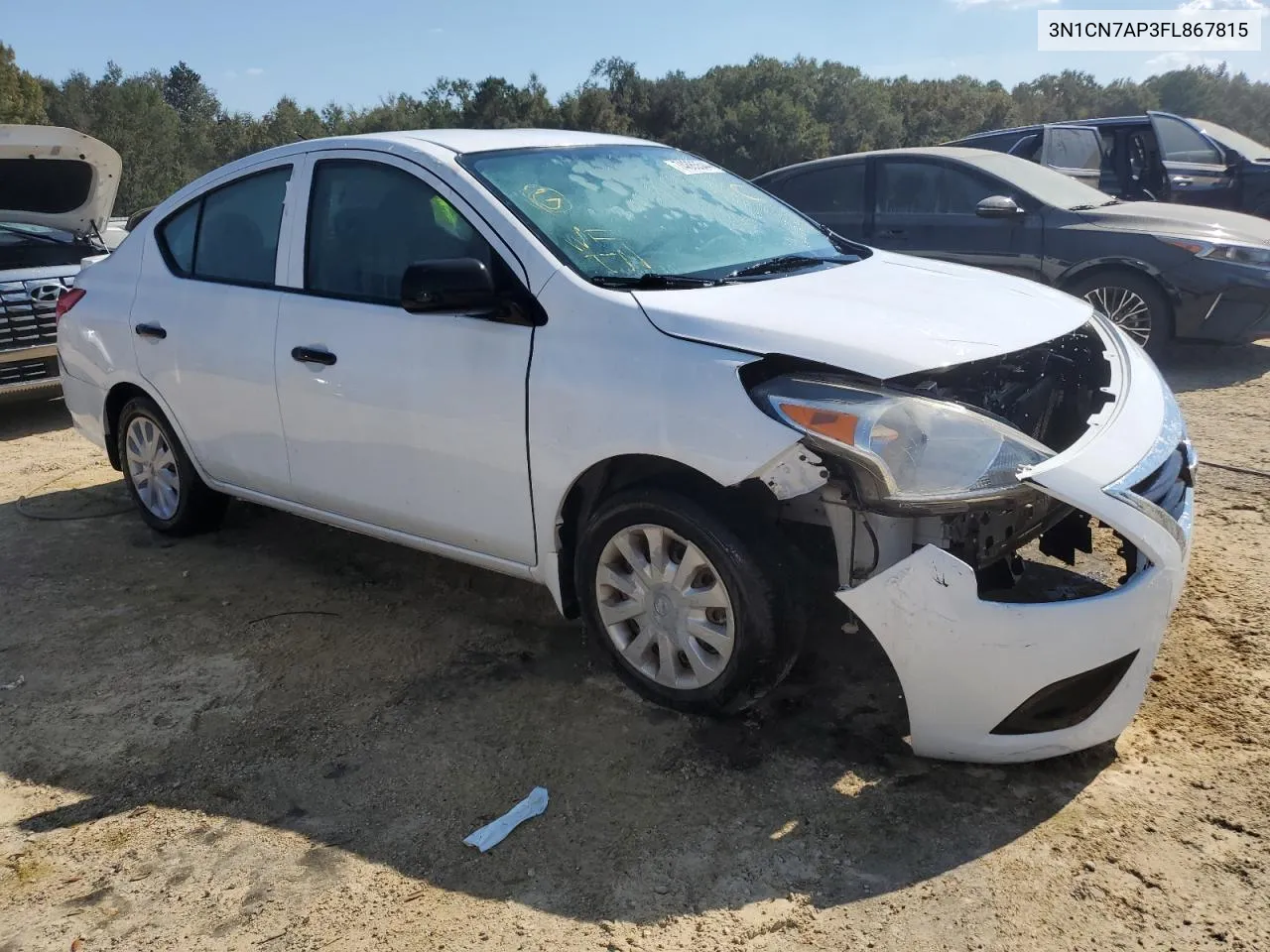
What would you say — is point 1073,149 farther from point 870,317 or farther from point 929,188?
point 870,317

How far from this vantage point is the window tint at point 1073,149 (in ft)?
33.9

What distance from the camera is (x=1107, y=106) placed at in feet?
136

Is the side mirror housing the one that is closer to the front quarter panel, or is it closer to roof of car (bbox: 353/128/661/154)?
the front quarter panel

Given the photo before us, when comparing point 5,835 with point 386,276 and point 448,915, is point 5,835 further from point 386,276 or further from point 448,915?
point 386,276

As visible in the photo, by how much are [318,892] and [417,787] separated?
1.49 ft

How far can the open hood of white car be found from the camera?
22.4 ft

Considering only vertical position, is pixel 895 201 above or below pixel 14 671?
above

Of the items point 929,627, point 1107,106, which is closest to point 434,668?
point 929,627

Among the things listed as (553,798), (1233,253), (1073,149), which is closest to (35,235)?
(553,798)

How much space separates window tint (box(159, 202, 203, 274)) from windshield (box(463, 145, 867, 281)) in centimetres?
163

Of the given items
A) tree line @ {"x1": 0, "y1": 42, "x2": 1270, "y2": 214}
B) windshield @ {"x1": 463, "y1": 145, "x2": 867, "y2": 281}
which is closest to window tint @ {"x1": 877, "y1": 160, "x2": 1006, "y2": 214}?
windshield @ {"x1": 463, "y1": 145, "x2": 867, "y2": 281}

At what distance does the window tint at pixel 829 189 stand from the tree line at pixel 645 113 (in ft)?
75.0

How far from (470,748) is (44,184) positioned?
608 cm

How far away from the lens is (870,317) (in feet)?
10.1
